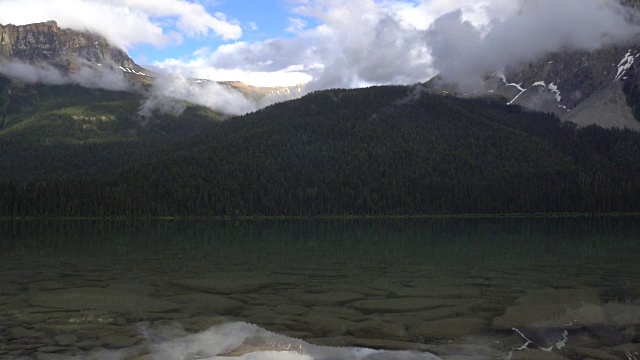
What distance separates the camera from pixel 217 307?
2455 cm

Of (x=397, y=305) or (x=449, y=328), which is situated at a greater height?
(x=397, y=305)

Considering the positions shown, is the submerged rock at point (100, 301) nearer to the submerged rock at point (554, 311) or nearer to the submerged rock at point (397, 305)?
the submerged rock at point (397, 305)

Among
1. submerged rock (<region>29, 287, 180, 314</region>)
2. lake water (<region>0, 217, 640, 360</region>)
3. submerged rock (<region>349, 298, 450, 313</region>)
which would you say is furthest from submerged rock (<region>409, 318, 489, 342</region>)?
submerged rock (<region>29, 287, 180, 314</region>)

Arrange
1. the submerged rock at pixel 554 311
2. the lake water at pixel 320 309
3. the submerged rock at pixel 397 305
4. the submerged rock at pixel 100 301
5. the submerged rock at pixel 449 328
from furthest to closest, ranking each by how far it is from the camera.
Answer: the submerged rock at pixel 100 301, the submerged rock at pixel 397 305, the submerged rock at pixel 554 311, the submerged rock at pixel 449 328, the lake water at pixel 320 309

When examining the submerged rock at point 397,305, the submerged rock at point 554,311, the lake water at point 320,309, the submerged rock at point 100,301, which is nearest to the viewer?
the lake water at point 320,309

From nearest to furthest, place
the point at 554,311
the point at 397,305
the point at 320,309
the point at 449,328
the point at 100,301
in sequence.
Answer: the point at 449,328
the point at 554,311
the point at 320,309
the point at 397,305
the point at 100,301

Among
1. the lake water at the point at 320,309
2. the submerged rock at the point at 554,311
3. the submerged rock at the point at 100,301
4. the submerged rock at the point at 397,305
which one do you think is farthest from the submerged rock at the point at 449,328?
the submerged rock at the point at 100,301

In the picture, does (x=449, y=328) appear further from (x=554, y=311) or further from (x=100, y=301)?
(x=100, y=301)

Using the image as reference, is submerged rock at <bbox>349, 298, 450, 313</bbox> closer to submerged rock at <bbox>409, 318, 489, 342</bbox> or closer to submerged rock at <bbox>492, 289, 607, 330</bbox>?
submerged rock at <bbox>409, 318, 489, 342</bbox>

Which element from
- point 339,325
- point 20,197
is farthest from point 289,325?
point 20,197

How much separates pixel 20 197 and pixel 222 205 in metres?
62.4

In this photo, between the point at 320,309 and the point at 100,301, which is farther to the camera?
the point at 100,301

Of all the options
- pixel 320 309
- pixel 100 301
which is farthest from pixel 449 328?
pixel 100 301

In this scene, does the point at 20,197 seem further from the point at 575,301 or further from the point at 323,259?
the point at 575,301
